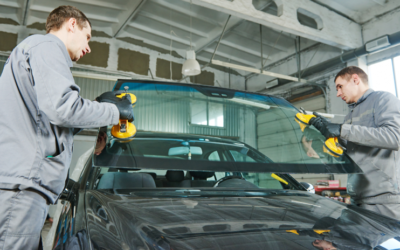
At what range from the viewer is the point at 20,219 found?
106cm

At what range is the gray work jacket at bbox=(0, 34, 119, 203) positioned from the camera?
109 cm

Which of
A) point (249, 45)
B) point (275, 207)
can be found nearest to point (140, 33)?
point (249, 45)

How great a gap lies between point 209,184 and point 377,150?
41.5 inches

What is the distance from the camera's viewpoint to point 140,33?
9102mm

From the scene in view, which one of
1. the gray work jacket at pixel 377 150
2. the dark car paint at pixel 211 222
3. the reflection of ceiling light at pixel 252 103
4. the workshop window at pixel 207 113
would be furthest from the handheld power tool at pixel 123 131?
the gray work jacket at pixel 377 150

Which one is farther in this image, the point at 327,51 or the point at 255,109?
the point at 327,51

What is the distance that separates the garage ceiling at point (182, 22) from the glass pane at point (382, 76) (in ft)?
4.09

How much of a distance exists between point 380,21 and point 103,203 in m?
8.01

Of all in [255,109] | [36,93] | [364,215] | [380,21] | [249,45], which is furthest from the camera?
[249,45]

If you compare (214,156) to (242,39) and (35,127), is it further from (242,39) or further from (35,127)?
(242,39)

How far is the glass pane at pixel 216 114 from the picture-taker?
166 cm

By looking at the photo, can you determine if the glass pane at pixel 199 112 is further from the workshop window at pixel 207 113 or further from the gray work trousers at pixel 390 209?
the gray work trousers at pixel 390 209

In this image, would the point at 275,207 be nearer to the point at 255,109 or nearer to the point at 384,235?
the point at 384,235

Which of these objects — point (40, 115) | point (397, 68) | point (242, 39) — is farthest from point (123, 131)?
point (242, 39)
